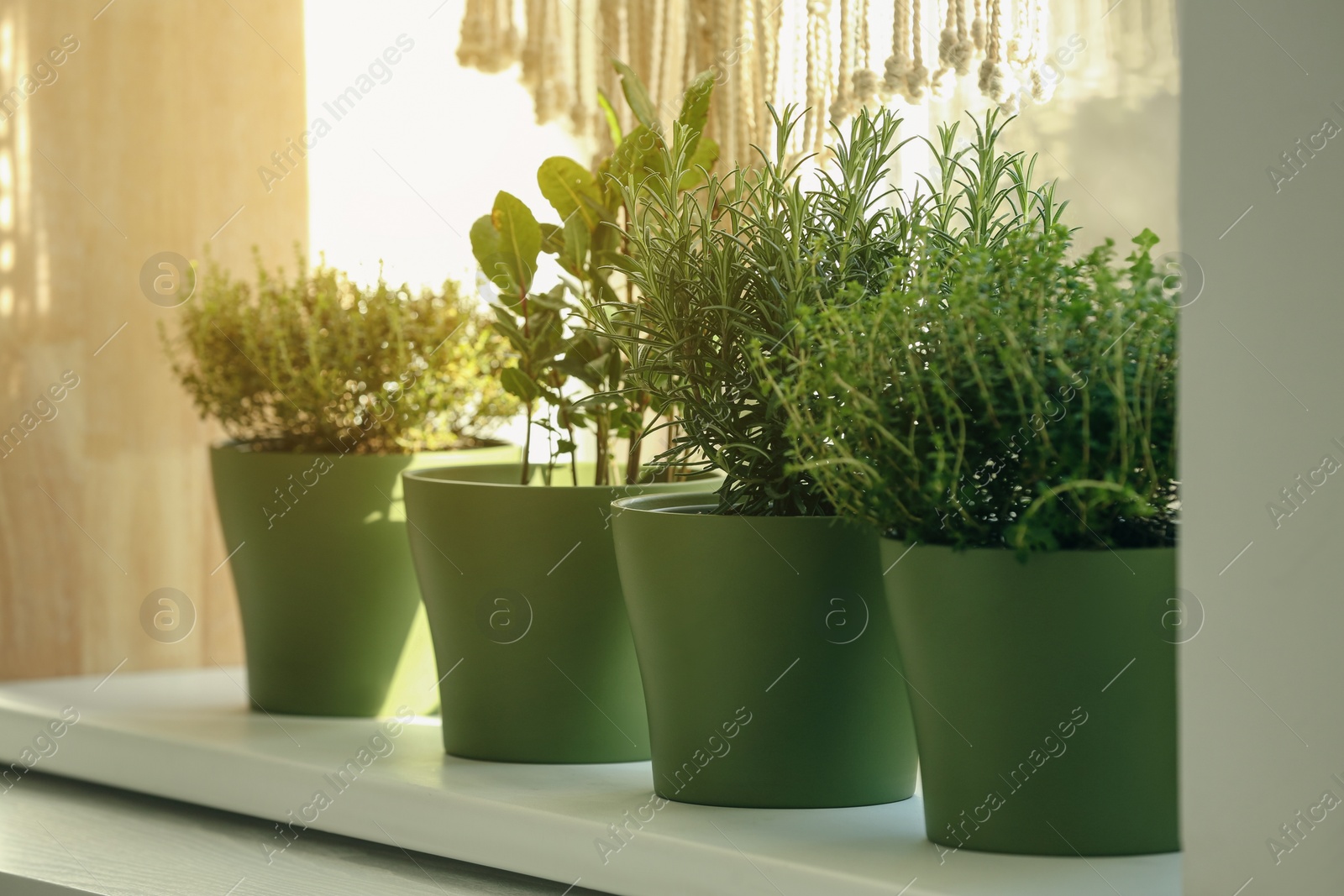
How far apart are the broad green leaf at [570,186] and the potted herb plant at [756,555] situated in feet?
0.42

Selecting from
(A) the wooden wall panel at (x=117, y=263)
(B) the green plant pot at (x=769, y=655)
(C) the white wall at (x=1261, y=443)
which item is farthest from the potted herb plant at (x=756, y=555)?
(A) the wooden wall panel at (x=117, y=263)

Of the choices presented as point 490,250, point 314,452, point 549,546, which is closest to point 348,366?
point 314,452

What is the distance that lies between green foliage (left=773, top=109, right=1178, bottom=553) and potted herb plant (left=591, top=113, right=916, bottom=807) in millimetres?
67

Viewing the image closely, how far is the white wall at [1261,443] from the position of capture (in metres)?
0.54

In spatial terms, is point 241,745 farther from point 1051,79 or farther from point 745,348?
point 1051,79

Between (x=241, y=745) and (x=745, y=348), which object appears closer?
(x=745, y=348)

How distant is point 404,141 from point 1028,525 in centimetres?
102

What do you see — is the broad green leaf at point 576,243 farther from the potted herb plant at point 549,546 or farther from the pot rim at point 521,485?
the pot rim at point 521,485

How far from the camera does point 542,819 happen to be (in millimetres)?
784

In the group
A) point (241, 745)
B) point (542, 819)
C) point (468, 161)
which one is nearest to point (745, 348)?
point (542, 819)

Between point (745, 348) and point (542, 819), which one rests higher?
point (745, 348)

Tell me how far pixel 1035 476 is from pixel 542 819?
0.35 meters

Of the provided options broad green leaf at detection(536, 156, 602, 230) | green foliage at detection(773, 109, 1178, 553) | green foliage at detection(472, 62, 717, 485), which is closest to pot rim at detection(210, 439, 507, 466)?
green foliage at detection(472, 62, 717, 485)

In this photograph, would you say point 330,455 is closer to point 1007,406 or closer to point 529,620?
point 529,620
